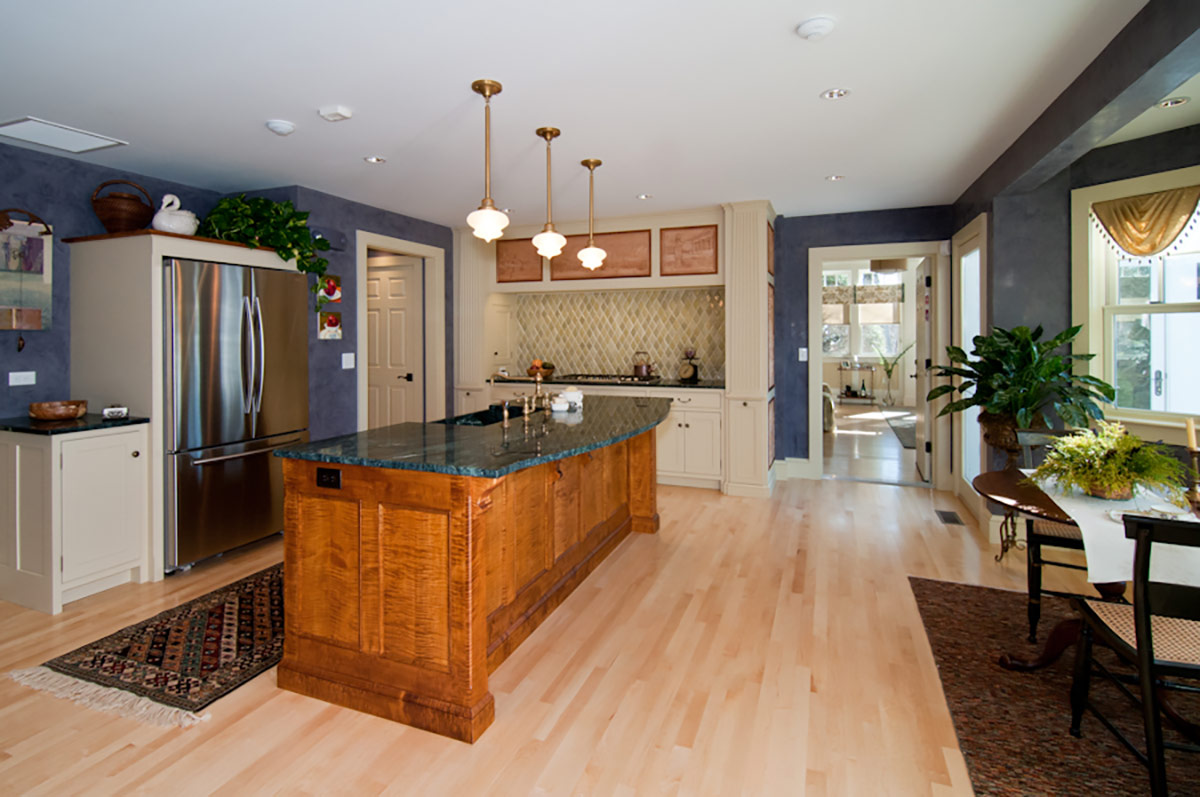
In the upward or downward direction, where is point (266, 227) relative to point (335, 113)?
downward

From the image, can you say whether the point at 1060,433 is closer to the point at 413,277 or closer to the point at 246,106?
the point at 246,106

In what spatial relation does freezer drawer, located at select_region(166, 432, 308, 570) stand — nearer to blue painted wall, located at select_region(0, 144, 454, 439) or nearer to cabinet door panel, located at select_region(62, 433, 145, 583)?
cabinet door panel, located at select_region(62, 433, 145, 583)

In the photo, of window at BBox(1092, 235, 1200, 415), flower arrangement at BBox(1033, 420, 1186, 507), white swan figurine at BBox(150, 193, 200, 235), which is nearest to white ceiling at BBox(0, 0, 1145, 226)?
white swan figurine at BBox(150, 193, 200, 235)

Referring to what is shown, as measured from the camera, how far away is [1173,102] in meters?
3.18

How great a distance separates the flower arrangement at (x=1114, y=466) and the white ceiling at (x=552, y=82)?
160 centimetres

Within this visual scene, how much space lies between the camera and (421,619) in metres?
2.24

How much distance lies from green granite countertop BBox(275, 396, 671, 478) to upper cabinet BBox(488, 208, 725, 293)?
101 inches

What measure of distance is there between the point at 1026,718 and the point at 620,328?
499 centimetres

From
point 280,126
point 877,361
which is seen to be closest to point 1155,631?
point 280,126

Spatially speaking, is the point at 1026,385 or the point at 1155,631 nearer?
the point at 1155,631

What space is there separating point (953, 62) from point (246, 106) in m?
3.32

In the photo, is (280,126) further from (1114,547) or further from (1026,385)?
(1026,385)

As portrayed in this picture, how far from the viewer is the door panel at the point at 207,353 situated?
144 inches

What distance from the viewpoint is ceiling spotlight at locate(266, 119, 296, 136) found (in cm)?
334
